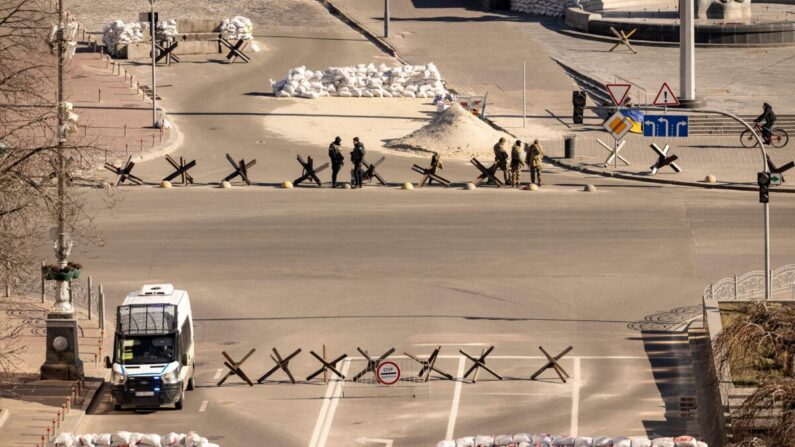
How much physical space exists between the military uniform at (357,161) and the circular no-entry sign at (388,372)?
20356 millimetres

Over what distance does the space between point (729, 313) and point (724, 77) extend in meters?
36.2

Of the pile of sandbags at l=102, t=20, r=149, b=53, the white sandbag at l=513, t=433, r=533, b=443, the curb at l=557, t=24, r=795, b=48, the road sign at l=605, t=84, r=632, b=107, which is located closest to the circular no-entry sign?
the white sandbag at l=513, t=433, r=533, b=443

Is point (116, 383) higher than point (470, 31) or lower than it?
lower

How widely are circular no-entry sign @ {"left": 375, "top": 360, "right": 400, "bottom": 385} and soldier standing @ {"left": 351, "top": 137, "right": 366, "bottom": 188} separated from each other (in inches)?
801

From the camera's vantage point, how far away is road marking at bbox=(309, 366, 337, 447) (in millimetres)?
39125

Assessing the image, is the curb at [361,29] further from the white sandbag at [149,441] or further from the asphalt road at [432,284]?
the white sandbag at [149,441]

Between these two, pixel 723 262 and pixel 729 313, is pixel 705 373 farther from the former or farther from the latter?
pixel 723 262

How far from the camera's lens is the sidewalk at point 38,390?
39375mm

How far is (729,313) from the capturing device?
1752 inches

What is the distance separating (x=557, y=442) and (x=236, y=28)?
171 feet

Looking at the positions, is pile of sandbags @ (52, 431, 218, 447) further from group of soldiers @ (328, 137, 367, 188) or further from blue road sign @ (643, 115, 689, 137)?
group of soldiers @ (328, 137, 367, 188)

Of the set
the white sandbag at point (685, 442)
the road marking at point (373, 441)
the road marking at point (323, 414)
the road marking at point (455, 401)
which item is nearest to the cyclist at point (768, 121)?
the road marking at point (455, 401)

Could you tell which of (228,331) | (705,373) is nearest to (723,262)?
(705,373)

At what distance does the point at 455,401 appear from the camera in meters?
41.3
